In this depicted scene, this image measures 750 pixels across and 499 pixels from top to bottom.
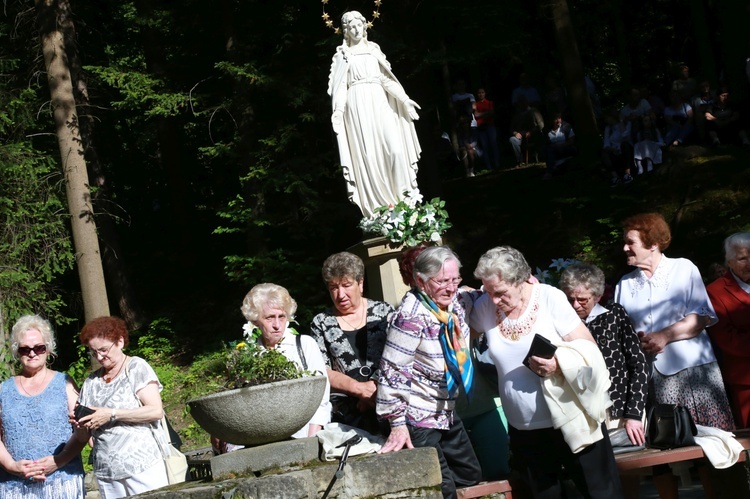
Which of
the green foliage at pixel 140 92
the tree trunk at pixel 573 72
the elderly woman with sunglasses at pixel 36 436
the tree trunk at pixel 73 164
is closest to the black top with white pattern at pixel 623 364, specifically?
the elderly woman with sunglasses at pixel 36 436

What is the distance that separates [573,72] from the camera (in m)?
15.7

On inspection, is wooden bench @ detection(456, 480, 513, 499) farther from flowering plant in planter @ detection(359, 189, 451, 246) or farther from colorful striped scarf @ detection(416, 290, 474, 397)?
flowering plant in planter @ detection(359, 189, 451, 246)

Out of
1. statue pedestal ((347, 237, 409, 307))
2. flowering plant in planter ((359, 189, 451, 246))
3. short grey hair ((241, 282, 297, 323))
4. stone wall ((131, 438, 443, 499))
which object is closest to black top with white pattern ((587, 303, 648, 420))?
stone wall ((131, 438, 443, 499))

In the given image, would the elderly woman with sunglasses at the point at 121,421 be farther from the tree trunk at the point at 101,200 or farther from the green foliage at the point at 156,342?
the green foliage at the point at 156,342

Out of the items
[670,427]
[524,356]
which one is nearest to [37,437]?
[524,356]

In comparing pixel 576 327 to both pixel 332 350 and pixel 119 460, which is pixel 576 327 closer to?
pixel 332 350

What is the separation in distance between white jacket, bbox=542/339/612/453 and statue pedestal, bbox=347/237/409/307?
386 cm

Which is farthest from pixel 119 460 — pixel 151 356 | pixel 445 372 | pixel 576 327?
pixel 151 356

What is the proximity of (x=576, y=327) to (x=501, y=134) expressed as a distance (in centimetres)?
2008

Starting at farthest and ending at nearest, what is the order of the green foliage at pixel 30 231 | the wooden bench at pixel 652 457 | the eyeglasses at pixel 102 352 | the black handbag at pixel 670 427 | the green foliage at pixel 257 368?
the green foliage at pixel 30 231, the eyeglasses at pixel 102 352, the black handbag at pixel 670 427, the wooden bench at pixel 652 457, the green foliage at pixel 257 368

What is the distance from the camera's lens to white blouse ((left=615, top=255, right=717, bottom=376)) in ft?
20.2

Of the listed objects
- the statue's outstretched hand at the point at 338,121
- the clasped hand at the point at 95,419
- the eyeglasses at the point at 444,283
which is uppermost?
the statue's outstretched hand at the point at 338,121

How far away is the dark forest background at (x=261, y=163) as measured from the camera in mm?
14117

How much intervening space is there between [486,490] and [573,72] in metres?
11.3
